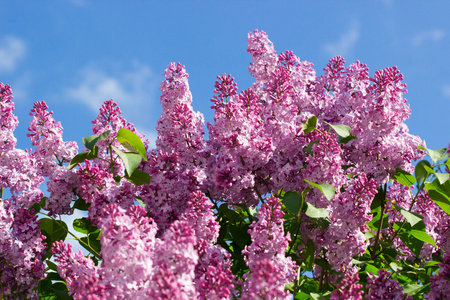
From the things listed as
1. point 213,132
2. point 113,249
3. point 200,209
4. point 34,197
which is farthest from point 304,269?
point 34,197

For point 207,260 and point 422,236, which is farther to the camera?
point 422,236

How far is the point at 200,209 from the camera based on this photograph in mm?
3207

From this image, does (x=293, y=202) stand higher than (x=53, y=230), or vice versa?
(x=53, y=230)

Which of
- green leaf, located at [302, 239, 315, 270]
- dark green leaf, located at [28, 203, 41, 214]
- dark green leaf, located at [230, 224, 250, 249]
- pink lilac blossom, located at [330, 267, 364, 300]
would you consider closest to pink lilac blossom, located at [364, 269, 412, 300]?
pink lilac blossom, located at [330, 267, 364, 300]

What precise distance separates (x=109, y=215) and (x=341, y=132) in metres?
1.87

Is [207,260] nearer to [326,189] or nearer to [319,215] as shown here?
[319,215]

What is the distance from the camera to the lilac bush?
334 centimetres

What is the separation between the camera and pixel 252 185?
3.83m

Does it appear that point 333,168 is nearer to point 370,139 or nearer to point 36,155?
point 370,139

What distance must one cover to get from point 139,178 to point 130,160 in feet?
0.49

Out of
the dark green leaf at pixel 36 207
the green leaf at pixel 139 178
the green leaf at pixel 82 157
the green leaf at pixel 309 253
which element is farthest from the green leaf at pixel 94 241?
the green leaf at pixel 309 253

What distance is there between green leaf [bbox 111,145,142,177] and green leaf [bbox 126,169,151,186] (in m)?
0.09

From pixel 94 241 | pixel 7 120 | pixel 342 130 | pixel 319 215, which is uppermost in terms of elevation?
pixel 7 120

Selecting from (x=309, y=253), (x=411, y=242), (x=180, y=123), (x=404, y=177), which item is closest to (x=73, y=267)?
(x=180, y=123)
